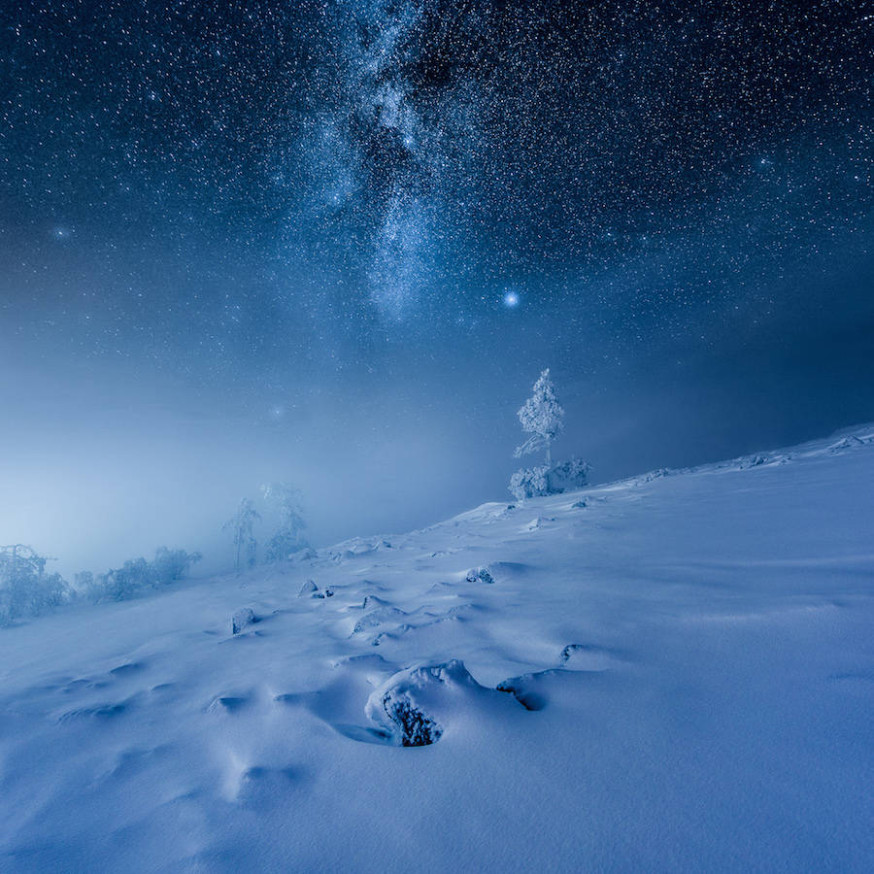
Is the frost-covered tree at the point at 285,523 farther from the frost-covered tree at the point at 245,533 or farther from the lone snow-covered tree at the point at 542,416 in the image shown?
the lone snow-covered tree at the point at 542,416

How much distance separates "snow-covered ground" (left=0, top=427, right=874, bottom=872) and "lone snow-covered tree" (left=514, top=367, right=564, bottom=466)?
64.8ft

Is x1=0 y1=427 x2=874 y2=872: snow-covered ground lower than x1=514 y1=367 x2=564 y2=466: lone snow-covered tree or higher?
lower

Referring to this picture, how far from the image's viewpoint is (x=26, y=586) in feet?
54.1

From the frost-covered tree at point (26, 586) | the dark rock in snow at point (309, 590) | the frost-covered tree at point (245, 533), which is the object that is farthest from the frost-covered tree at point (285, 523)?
the dark rock in snow at point (309, 590)

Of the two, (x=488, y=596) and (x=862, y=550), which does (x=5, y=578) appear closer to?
(x=488, y=596)

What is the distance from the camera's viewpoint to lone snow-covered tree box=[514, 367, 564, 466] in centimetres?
2352

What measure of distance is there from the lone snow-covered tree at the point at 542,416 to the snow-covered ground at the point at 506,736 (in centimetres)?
1976

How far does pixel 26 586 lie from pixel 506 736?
23450mm

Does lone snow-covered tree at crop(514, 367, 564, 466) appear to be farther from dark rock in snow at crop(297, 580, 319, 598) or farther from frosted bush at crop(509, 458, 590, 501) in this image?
dark rock in snow at crop(297, 580, 319, 598)

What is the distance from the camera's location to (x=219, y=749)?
2.09 m

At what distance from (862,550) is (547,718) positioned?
3.30 meters

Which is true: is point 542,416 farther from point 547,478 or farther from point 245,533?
point 245,533

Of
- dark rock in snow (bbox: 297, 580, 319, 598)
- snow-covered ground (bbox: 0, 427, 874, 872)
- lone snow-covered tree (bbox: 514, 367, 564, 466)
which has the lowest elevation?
snow-covered ground (bbox: 0, 427, 874, 872)

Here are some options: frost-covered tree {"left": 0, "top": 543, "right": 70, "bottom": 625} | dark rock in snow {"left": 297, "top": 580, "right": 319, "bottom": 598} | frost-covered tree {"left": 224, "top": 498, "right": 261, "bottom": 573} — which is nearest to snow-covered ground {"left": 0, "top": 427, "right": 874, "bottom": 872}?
dark rock in snow {"left": 297, "top": 580, "right": 319, "bottom": 598}
